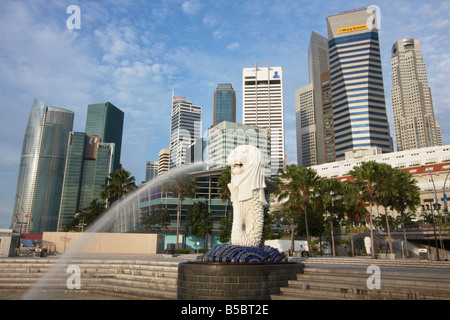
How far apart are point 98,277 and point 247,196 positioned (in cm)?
916

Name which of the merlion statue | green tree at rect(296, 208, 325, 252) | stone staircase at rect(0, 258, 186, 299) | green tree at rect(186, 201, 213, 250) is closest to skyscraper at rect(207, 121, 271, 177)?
green tree at rect(186, 201, 213, 250)

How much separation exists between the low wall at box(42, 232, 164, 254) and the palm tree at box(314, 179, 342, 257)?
1871 cm

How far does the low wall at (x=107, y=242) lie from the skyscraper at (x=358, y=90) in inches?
5080

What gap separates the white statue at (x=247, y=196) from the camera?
14.9 meters

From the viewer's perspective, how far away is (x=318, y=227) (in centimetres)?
4581

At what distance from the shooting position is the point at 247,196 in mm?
15453

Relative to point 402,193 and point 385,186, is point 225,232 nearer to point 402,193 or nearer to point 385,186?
point 385,186

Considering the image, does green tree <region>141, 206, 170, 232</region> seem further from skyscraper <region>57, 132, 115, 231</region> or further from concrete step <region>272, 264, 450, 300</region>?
skyscraper <region>57, 132, 115, 231</region>

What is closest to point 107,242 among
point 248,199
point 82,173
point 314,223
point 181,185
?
point 181,185

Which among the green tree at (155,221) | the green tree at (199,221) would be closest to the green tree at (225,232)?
the green tree at (199,221)

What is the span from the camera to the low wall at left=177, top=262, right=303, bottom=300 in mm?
10898

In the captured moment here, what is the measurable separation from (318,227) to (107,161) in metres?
153

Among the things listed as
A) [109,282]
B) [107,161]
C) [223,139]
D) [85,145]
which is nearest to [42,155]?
[85,145]
